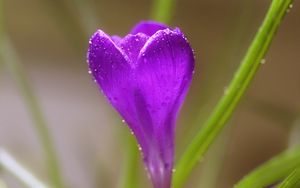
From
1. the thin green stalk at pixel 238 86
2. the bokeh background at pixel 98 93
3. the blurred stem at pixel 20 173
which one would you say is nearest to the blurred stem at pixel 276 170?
the thin green stalk at pixel 238 86

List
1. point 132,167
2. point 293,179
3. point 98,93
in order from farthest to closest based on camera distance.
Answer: point 98,93 → point 132,167 → point 293,179

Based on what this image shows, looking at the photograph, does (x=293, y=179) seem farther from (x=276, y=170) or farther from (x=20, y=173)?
(x=20, y=173)

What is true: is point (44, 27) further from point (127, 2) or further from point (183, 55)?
point (183, 55)

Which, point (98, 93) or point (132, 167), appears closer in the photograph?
point (132, 167)

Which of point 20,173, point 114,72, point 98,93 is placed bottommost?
point 98,93

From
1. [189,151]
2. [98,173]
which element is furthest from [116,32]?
[189,151]

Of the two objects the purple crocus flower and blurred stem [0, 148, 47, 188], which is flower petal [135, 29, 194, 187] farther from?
blurred stem [0, 148, 47, 188]

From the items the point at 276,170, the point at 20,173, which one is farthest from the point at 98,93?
the point at 276,170
